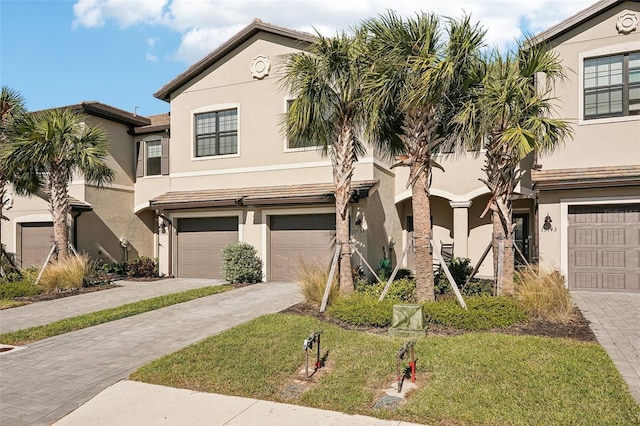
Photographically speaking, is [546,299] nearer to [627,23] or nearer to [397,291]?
[397,291]

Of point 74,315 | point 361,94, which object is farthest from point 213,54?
point 74,315

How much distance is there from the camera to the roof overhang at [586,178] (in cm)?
1216

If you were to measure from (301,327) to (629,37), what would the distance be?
1255 cm

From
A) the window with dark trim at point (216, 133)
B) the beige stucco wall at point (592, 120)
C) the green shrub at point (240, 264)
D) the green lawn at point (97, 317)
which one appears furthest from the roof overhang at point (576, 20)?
the green lawn at point (97, 317)

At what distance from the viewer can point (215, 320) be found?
10094 mm

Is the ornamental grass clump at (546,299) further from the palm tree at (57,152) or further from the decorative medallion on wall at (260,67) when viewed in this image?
the palm tree at (57,152)

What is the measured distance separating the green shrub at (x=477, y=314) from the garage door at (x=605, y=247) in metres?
5.49

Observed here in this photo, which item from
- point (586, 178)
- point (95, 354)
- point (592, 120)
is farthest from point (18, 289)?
point (592, 120)

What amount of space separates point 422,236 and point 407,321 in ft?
6.95

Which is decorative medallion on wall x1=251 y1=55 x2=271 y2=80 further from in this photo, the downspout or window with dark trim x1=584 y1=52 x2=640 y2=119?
window with dark trim x1=584 y1=52 x2=640 y2=119

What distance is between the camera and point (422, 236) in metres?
9.64

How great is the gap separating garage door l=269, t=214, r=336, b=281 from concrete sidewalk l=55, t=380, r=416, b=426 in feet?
31.1

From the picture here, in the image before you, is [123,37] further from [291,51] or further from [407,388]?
[407,388]

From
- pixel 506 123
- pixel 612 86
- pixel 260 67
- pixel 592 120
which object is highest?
pixel 260 67
